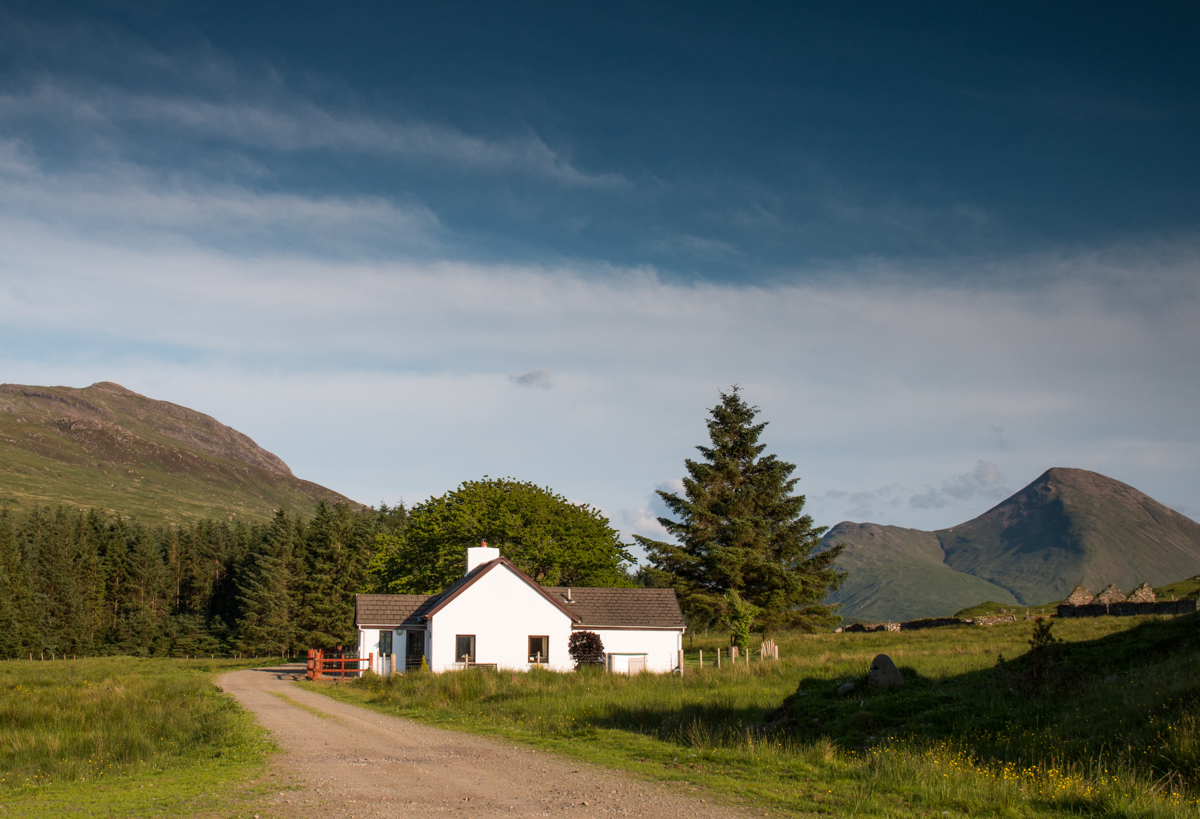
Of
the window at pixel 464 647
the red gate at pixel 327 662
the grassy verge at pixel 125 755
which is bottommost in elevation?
the red gate at pixel 327 662

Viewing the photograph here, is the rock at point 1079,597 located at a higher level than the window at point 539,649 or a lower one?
higher

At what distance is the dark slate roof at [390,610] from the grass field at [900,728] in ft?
59.7

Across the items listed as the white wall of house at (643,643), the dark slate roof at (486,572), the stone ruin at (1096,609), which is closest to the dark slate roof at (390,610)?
the dark slate roof at (486,572)

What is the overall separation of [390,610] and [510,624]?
839 cm

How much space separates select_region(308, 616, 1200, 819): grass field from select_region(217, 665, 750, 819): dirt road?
916 millimetres

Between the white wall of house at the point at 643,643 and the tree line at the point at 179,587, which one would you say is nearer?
the white wall of house at the point at 643,643

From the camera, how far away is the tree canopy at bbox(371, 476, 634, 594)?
5881cm

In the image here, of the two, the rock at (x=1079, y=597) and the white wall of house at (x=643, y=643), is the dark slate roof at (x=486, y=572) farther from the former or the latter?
the rock at (x=1079, y=597)

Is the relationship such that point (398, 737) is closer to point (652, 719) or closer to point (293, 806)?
point (652, 719)

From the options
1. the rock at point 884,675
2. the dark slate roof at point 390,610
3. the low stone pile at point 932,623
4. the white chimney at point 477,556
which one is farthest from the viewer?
the low stone pile at point 932,623

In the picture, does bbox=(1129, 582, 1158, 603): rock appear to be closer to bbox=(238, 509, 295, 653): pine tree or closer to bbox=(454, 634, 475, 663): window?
bbox=(454, 634, 475, 663): window

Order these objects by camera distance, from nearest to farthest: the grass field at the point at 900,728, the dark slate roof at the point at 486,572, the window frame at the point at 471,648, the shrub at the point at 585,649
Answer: the grass field at the point at 900,728 < the window frame at the point at 471,648 < the dark slate roof at the point at 486,572 < the shrub at the point at 585,649

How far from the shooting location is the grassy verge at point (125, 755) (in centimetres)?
1070

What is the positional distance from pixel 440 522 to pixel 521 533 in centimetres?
590
